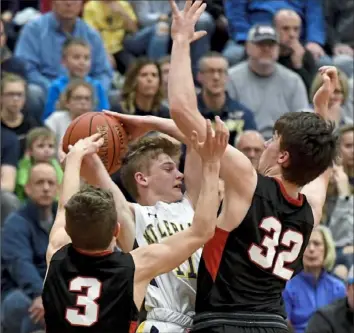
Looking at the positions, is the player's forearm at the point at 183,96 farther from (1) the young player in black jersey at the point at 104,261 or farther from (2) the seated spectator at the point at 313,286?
(2) the seated spectator at the point at 313,286

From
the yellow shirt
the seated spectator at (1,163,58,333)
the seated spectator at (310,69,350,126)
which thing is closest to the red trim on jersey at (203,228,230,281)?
the seated spectator at (1,163,58,333)

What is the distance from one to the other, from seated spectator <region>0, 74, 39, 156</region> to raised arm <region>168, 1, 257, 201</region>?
5.08 metres

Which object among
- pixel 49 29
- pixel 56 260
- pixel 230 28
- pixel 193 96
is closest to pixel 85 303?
pixel 56 260

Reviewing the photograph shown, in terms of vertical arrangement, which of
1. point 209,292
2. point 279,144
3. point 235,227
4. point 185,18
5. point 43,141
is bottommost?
point 43,141

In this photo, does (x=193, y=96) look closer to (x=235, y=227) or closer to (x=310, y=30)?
(x=235, y=227)

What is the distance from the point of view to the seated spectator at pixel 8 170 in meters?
9.57

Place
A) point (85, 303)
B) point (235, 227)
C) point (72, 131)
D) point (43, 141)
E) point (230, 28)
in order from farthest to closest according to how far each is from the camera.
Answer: point (230, 28) → point (43, 141) → point (72, 131) → point (235, 227) → point (85, 303)

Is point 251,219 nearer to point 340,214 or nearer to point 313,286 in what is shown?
point 313,286

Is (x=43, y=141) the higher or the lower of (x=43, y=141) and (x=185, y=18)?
the lower

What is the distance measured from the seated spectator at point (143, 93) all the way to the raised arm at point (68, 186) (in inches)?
188

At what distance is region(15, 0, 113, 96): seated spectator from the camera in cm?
1156

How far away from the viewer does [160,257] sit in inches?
201

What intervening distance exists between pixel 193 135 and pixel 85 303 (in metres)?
0.92

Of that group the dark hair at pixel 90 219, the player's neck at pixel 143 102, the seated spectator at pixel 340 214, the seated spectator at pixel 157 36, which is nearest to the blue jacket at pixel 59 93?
the player's neck at pixel 143 102
